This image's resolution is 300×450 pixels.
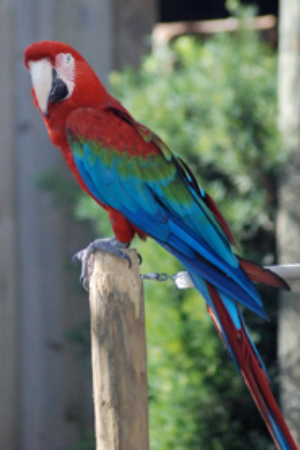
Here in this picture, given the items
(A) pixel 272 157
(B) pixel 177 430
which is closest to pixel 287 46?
(A) pixel 272 157

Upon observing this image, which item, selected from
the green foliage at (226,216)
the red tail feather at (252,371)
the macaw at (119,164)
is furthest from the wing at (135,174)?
the green foliage at (226,216)

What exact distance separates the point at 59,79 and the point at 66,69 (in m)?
0.03

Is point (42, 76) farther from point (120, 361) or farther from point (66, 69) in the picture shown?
point (120, 361)

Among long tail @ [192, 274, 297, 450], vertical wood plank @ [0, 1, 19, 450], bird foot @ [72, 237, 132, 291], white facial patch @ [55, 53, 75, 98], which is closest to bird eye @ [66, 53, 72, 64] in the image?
white facial patch @ [55, 53, 75, 98]

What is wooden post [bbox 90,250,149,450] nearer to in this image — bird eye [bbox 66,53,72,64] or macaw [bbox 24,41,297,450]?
macaw [bbox 24,41,297,450]

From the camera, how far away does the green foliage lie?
1.96m

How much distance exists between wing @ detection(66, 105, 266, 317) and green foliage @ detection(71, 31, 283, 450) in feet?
1.17

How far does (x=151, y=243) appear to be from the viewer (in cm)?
204

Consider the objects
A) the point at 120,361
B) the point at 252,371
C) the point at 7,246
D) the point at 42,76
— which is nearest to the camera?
the point at 120,361

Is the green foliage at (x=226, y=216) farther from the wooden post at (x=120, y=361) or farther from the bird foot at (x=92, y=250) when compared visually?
the wooden post at (x=120, y=361)

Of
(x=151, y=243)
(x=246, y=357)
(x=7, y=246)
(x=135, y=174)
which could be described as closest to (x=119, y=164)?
(x=135, y=174)

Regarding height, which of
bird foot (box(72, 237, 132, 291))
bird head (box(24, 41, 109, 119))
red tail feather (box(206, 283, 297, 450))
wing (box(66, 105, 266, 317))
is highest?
bird head (box(24, 41, 109, 119))

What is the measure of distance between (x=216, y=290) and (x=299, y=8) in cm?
89

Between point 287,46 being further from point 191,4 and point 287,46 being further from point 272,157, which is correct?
point 191,4
